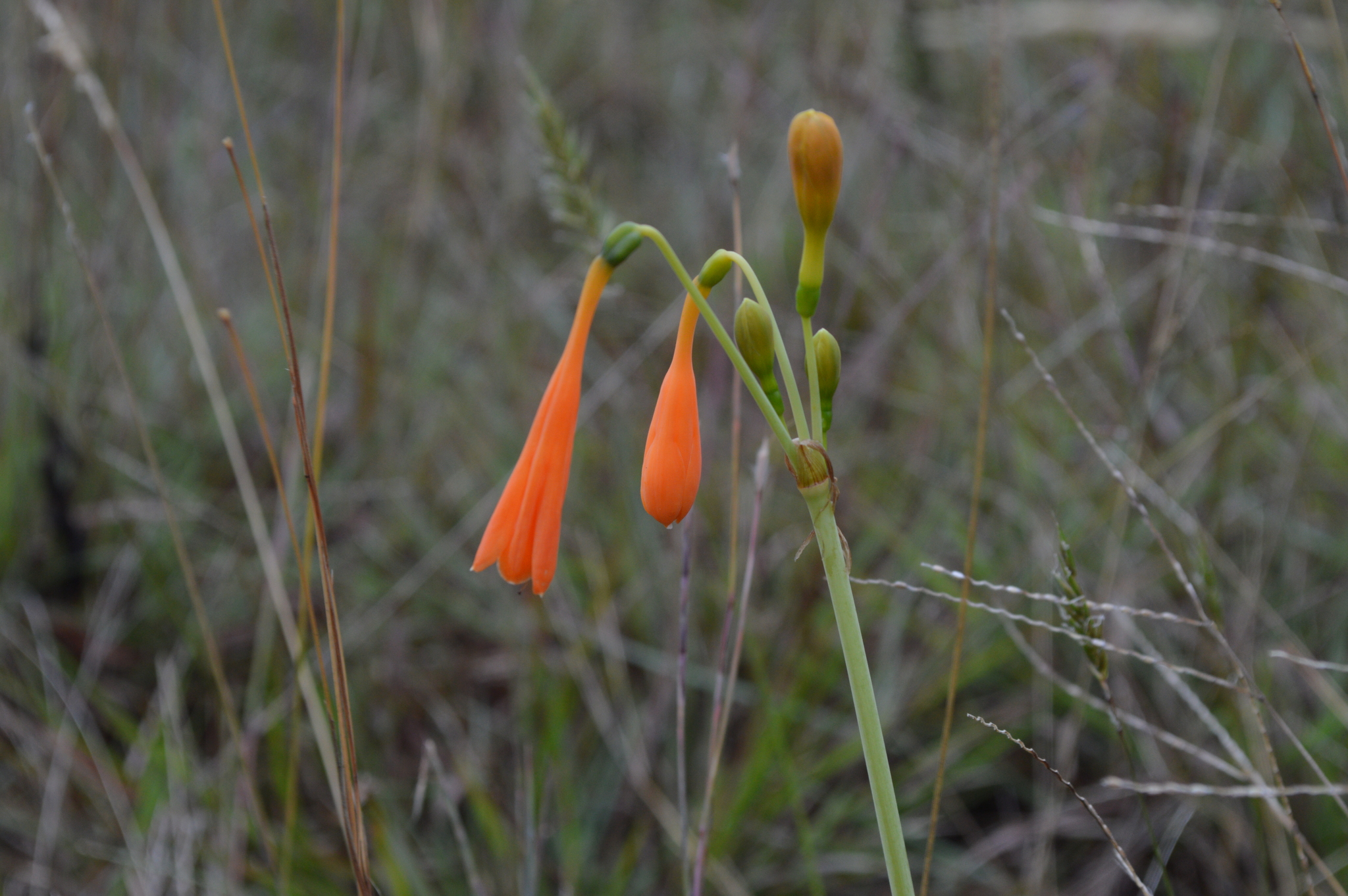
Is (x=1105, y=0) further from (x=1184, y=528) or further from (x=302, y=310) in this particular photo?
(x=302, y=310)

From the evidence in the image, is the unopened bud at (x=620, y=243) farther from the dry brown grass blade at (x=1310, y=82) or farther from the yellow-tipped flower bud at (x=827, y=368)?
the dry brown grass blade at (x=1310, y=82)

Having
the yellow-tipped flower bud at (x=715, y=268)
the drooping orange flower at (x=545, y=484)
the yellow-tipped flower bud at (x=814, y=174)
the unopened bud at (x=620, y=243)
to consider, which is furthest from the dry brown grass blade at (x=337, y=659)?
the yellow-tipped flower bud at (x=814, y=174)

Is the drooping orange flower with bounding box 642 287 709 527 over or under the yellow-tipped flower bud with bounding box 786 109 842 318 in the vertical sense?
under

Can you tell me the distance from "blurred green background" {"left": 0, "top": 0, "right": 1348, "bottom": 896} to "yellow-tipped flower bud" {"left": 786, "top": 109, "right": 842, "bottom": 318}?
1.83 ft

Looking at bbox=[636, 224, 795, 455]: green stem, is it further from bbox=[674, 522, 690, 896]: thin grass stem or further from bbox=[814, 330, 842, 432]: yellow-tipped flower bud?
bbox=[674, 522, 690, 896]: thin grass stem

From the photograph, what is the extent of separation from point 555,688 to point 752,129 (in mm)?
3795

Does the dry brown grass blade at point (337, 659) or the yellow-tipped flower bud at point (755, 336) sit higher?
the yellow-tipped flower bud at point (755, 336)

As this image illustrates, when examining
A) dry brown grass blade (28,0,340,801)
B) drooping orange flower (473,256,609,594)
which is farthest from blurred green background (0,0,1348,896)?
drooping orange flower (473,256,609,594)

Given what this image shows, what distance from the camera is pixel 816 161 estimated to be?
38.1 inches

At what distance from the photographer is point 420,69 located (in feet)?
17.7

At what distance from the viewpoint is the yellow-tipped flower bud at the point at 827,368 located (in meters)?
1.00

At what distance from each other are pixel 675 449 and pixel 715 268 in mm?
189

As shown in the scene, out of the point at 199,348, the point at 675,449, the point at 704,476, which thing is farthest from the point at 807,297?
the point at 704,476

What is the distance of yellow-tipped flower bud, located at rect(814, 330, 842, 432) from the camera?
39.2 inches
